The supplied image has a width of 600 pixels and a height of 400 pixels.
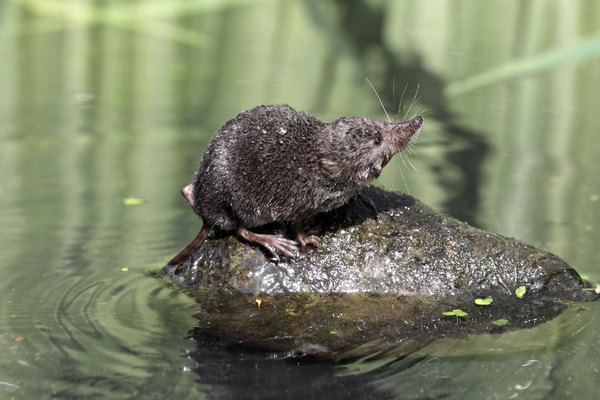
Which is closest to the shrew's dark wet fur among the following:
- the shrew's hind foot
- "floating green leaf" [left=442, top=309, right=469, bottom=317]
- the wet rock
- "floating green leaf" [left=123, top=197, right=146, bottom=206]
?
the shrew's hind foot

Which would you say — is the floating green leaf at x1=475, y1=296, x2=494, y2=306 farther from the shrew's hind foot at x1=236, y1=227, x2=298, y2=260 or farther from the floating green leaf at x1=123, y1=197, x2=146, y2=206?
the floating green leaf at x1=123, y1=197, x2=146, y2=206

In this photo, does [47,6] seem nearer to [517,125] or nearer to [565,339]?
[517,125]

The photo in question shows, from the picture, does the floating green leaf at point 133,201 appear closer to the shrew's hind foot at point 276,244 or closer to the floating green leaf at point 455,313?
the shrew's hind foot at point 276,244

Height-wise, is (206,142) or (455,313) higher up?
(206,142)

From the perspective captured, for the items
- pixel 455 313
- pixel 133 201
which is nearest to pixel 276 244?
pixel 455 313

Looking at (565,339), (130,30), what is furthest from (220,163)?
(130,30)

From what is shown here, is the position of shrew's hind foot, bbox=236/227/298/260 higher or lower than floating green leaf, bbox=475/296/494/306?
higher

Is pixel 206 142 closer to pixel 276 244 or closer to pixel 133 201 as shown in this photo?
pixel 133 201
